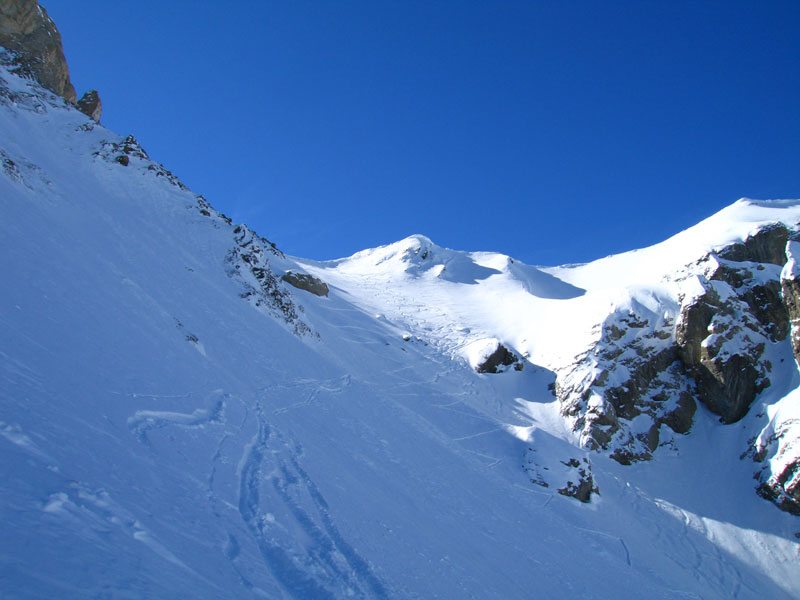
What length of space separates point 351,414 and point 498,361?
66.0 feet

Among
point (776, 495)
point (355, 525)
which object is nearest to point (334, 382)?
point (355, 525)

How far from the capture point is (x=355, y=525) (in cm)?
1037

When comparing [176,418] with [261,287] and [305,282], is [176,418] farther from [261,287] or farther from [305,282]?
[305,282]

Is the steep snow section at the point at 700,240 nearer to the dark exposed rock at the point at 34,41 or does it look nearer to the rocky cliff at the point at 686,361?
the rocky cliff at the point at 686,361

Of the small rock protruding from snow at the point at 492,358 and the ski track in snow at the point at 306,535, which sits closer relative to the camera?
the ski track in snow at the point at 306,535

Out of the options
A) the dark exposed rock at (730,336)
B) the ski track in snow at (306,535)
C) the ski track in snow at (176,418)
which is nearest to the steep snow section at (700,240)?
the dark exposed rock at (730,336)

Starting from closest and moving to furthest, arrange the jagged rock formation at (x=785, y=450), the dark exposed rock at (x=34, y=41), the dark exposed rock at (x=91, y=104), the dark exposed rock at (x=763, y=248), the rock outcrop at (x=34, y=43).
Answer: the jagged rock formation at (x=785, y=450) < the rock outcrop at (x=34, y=43) < the dark exposed rock at (x=34, y=41) < the dark exposed rock at (x=763, y=248) < the dark exposed rock at (x=91, y=104)

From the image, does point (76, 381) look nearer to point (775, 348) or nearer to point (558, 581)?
point (558, 581)

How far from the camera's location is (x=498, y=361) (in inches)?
1427

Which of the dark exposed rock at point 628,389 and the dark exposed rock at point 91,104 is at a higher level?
the dark exposed rock at point 91,104

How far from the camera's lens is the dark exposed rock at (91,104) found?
135 ft

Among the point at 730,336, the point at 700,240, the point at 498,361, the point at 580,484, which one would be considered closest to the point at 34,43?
the point at 498,361

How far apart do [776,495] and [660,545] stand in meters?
11.0

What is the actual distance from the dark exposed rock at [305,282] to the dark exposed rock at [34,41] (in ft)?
74.8
